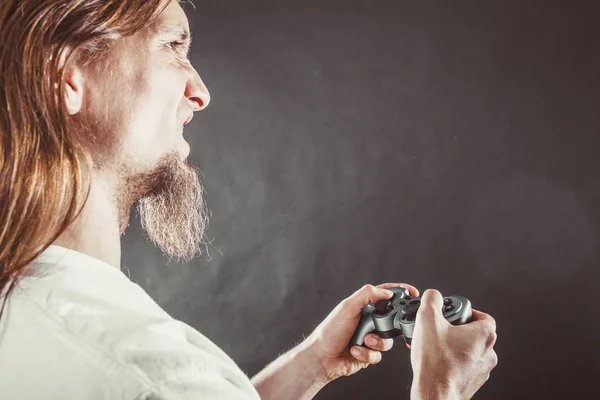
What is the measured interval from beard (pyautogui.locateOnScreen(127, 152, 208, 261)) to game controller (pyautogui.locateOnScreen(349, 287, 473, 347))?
29 cm

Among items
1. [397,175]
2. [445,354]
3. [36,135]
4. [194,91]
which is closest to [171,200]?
[194,91]

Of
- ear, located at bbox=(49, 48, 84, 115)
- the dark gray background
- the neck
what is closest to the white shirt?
the neck

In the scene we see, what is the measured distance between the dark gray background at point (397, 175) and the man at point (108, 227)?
3.20 ft

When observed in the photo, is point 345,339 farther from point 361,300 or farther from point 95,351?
point 95,351

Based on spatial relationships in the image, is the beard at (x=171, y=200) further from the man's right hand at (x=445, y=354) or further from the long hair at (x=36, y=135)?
the man's right hand at (x=445, y=354)

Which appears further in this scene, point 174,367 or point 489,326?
point 489,326

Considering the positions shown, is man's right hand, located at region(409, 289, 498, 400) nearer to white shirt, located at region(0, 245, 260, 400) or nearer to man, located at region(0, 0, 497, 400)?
man, located at region(0, 0, 497, 400)

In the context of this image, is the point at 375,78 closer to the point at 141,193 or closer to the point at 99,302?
the point at 141,193

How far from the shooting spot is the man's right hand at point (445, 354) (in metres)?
0.62

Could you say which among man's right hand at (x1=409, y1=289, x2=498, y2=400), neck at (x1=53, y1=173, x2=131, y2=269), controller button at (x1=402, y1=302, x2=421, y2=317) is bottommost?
man's right hand at (x1=409, y1=289, x2=498, y2=400)

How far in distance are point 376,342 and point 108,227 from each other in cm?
40

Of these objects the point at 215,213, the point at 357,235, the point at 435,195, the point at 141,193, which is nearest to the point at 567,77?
the point at 435,195

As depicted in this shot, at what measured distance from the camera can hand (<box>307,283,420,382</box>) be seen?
2.71 feet

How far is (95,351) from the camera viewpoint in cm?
39
